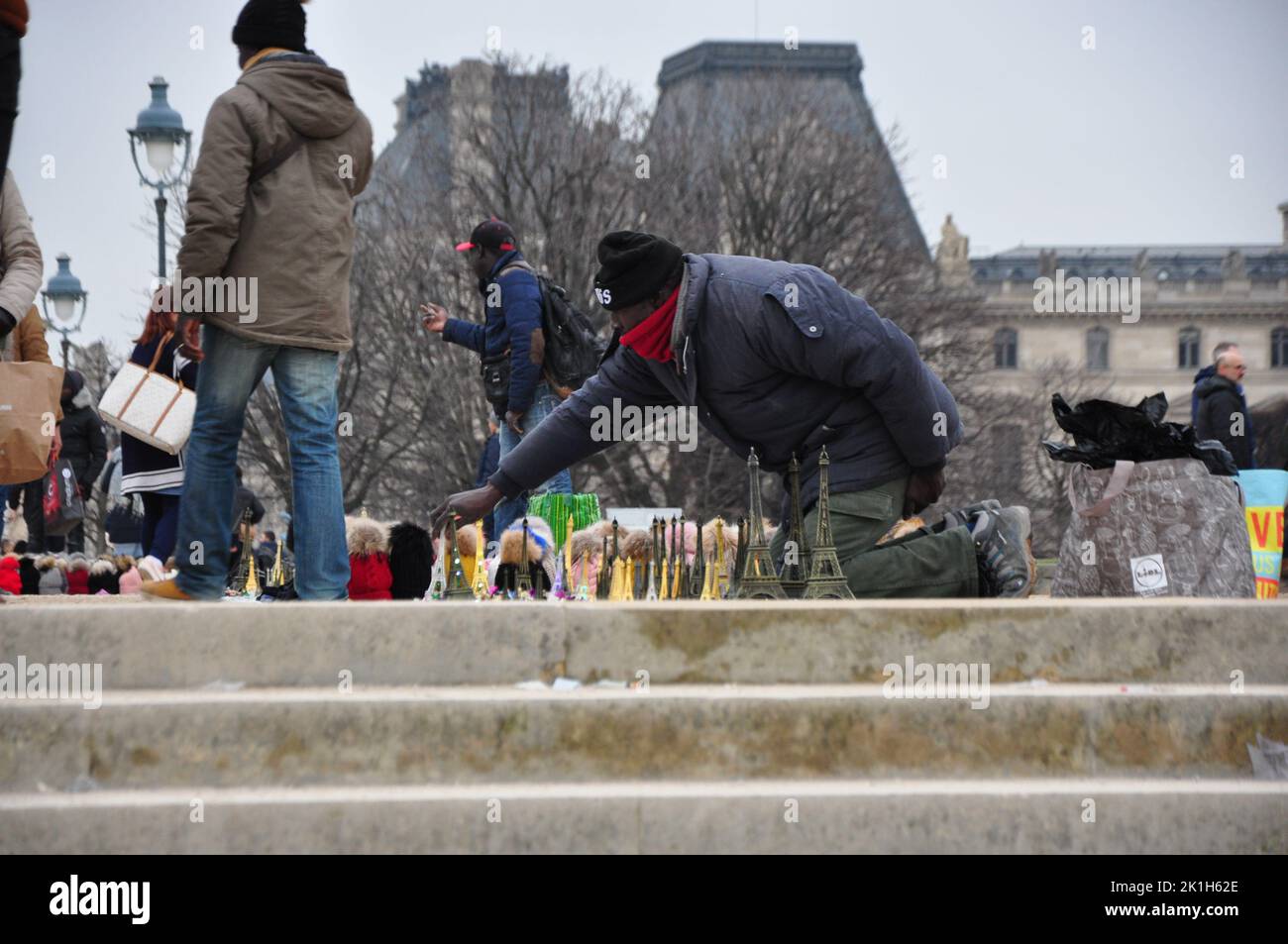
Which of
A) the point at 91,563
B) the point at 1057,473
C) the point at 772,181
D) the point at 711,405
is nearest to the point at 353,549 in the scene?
the point at 91,563

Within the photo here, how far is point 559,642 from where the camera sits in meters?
4.95

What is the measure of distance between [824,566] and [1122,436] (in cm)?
215

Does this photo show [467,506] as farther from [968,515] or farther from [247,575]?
[247,575]

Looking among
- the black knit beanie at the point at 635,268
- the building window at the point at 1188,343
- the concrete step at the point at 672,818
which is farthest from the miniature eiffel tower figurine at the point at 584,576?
the building window at the point at 1188,343

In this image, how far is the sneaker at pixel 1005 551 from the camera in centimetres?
618

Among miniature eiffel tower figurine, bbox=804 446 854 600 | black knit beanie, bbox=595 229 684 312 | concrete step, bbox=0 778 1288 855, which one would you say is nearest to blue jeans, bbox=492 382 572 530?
black knit beanie, bbox=595 229 684 312

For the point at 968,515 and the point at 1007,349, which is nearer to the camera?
the point at 968,515

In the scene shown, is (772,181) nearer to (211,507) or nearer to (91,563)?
(91,563)

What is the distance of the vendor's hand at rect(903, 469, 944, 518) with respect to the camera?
658cm

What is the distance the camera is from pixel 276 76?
23.0 ft

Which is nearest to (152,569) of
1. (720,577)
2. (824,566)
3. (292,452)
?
(292,452)

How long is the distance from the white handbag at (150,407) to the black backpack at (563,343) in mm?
2433

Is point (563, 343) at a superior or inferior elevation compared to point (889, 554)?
superior
